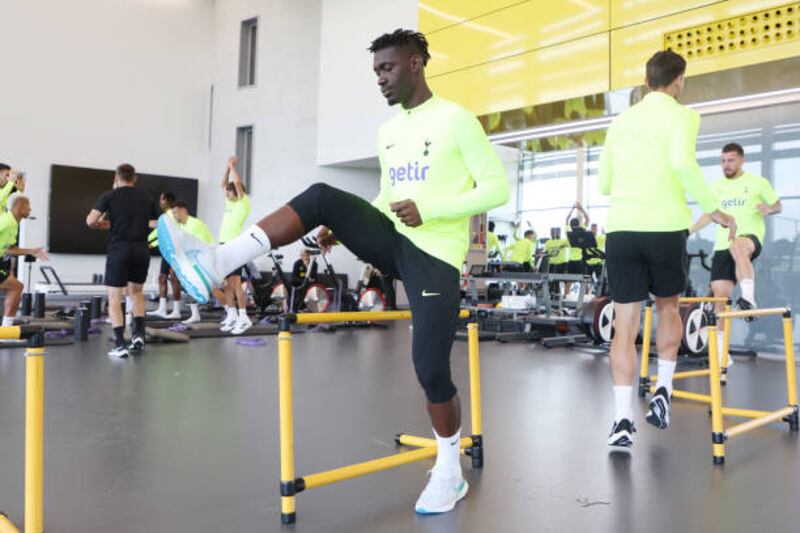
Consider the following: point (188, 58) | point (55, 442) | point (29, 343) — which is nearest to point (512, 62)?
point (55, 442)

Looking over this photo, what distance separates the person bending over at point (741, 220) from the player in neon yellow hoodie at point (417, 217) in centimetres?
338

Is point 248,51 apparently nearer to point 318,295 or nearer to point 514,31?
point 514,31

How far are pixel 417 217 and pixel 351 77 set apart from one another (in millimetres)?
11027

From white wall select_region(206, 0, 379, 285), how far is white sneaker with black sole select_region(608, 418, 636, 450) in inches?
401

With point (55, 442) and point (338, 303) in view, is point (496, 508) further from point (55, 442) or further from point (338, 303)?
point (338, 303)

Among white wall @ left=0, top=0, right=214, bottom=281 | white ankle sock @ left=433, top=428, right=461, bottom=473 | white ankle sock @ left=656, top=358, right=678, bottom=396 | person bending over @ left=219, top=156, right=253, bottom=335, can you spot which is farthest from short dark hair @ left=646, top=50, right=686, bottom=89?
white wall @ left=0, top=0, right=214, bottom=281

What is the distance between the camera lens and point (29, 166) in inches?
496

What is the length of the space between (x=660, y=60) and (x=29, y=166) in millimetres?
12833

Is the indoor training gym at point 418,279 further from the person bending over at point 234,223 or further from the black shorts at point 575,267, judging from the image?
the black shorts at point 575,267

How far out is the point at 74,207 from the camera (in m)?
13.0

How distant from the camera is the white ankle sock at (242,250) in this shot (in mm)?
1765

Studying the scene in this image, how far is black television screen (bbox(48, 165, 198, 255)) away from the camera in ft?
42.0

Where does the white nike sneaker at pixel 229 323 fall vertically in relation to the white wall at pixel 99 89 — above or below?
below

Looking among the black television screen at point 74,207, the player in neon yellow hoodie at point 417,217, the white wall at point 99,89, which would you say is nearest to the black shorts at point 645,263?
the player in neon yellow hoodie at point 417,217
